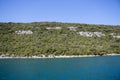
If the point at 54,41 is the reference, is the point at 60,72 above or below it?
above

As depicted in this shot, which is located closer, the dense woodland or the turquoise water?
the turquoise water

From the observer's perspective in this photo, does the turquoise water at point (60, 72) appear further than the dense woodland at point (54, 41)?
No

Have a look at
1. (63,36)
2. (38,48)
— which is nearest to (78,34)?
(63,36)

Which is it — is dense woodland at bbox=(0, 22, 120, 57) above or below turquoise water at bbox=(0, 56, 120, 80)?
below

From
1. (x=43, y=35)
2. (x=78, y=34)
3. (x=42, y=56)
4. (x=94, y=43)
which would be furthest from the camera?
(x=78, y=34)

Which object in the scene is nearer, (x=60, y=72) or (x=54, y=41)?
(x=60, y=72)

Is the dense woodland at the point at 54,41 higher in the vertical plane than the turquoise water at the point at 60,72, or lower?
lower

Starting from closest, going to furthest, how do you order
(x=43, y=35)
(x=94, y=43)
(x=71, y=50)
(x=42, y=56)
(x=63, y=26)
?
(x=42, y=56) < (x=71, y=50) < (x=94, y=43) < (x=43, y=35) < (x=63, y=26)

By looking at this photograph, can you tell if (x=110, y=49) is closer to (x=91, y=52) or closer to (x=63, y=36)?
(x=91, y=52)
